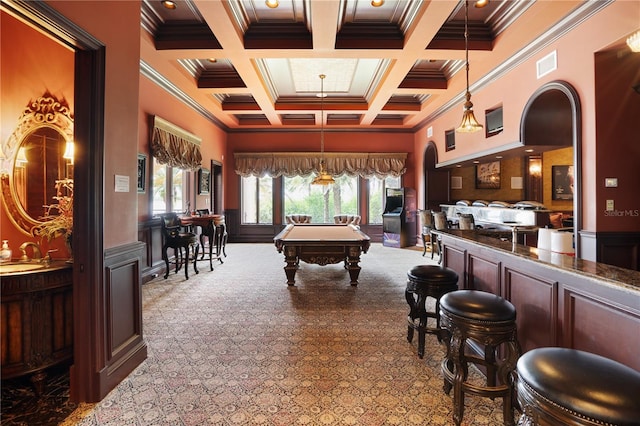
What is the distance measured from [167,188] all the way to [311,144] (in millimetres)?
4608

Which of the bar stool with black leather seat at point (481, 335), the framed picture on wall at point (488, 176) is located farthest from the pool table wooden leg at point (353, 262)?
the framed picture on wall at point (488, 176)

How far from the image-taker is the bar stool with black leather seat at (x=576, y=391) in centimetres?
96

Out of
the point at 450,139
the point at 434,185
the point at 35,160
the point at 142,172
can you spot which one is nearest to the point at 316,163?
the point at 434,185

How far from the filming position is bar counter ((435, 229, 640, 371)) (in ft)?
4.47

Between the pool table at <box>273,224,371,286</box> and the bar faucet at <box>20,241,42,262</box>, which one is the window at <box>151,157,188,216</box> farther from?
the bar faucet at <box>20,241,42,262</box>

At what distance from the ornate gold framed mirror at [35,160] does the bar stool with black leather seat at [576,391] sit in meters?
3.61

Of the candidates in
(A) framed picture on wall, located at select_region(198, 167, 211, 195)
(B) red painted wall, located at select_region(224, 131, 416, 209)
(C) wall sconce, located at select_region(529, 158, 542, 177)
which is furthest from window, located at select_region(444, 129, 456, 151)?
(A) framed picture on wall, located at select_region(198, 167, 211, 195)

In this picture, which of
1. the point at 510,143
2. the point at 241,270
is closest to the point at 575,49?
the point at 510,143

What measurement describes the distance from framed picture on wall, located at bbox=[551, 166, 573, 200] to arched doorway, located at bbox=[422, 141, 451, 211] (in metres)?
2.63

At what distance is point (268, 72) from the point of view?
5.72 meters

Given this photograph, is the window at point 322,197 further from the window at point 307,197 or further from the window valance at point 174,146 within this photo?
the window valance at point 174,146

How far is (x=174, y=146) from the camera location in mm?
5746

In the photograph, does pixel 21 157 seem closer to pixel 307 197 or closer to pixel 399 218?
pixel 307 197

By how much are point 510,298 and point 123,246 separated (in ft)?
9.70
